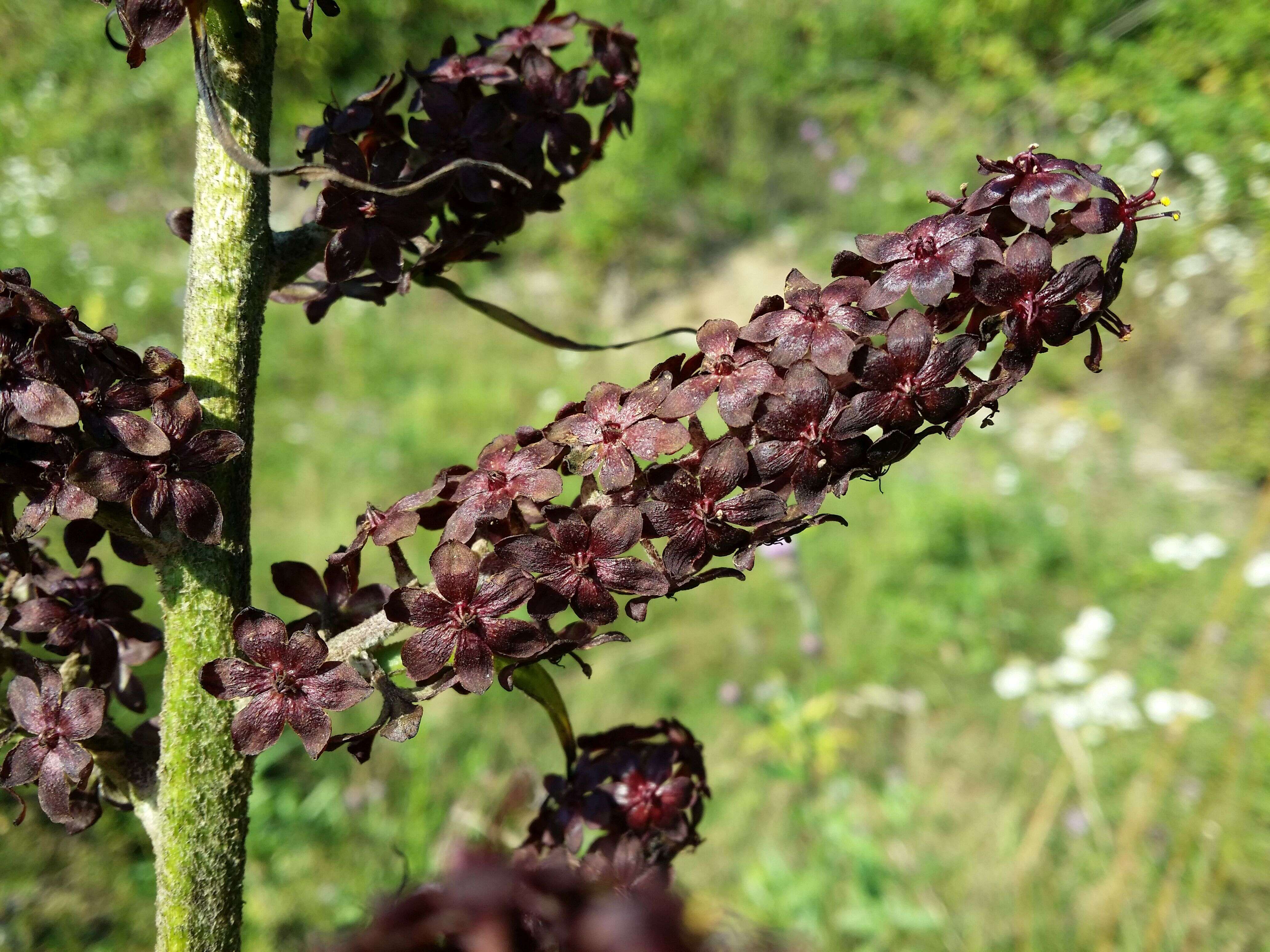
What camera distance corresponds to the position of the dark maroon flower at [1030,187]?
0.66 m

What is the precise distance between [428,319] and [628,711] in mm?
3849

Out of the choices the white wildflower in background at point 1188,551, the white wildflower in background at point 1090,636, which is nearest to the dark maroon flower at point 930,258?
the white wildflower in background at point 1090,636

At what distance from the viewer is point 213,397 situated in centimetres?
76

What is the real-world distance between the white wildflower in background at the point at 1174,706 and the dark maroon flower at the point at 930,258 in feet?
8.18

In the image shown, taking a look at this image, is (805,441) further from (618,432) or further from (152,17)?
(152,17)

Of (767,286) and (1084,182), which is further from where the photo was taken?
(767,286)

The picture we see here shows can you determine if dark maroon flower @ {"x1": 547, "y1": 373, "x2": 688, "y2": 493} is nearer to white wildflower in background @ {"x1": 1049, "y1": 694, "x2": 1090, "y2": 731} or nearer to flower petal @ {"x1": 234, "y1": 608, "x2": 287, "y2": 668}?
flower petal @ {"x1": 234, "y1": 608, "x2": 287, "y2": 668}

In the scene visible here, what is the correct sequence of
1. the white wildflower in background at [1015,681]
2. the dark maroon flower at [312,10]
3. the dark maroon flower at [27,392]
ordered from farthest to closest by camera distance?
the white wildflower in background at [1015,681] → the dark maroon flower at [312,10] → the dark maroon flower at [27,392]

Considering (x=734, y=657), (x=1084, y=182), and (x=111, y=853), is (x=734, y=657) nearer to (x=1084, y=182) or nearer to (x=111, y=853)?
(x=111, y=853)

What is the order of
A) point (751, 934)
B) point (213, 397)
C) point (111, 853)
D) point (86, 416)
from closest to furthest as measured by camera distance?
point (751, 934) < point (86, 416) < point (213, 397) < point (111, 853)

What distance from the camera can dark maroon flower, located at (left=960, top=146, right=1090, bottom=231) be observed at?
0.66m

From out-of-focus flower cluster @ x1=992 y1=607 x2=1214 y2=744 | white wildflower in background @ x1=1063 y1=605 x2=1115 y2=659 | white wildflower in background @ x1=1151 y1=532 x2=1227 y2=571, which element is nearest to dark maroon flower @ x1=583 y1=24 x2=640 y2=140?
out-of-focus flower cluster @ x1=992 y1=607 x2=1214 y2=744

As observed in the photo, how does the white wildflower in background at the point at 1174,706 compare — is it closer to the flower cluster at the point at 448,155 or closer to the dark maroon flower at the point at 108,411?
the flower cluster at the point at 448,155

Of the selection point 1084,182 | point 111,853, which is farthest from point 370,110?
point 111,853
